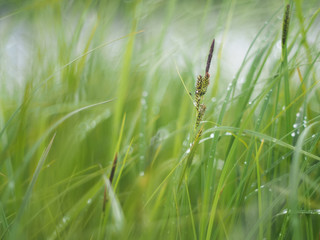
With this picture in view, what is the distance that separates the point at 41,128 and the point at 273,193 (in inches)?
19.4

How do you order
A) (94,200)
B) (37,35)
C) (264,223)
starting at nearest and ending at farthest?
1. (264,223)
2. (94,200)
3. (37,35)

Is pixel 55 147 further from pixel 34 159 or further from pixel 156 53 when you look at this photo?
pixel 156 53

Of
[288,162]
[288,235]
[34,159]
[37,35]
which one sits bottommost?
[288,235]

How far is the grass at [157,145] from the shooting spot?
0.51 metres

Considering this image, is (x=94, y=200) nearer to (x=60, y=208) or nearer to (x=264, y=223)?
(x=60, y=208)

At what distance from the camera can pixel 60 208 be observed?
583mm

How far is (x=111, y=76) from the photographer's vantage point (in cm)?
112

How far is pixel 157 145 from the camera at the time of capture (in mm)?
732

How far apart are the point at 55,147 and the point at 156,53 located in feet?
1.26

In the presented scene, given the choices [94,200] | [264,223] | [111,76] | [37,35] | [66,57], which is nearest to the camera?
[264,223]

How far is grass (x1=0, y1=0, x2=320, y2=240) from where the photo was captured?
51 centimetres

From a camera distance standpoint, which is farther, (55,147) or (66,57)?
(66,57)

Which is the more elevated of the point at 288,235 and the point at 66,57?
the point at 66,57

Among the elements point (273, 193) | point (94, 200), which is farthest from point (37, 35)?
point (273, 193)
